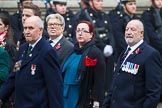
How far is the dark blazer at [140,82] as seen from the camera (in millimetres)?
7277

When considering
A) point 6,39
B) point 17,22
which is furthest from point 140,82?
point 17,22

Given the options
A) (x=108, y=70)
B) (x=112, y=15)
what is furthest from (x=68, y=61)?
(x=112, y=15)

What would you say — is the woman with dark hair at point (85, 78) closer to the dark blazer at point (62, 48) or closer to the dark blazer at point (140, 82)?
the dark blazer at point (62, 48)

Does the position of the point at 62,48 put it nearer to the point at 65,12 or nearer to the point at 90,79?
the point at 90,79

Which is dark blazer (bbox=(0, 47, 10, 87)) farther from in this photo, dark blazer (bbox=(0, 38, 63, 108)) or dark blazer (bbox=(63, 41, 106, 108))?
dark blazer (bbox=(63, 41, 106, 108))

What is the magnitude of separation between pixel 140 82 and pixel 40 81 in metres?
1.22

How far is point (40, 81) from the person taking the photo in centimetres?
706

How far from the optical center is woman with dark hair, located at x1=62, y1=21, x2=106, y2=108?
8578mm

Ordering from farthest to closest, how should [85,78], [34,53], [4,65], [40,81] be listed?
[85,78] → [4,65] → [34,53] → [40,81]

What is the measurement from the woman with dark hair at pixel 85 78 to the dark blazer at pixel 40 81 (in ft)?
4.91

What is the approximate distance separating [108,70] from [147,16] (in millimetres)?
1450

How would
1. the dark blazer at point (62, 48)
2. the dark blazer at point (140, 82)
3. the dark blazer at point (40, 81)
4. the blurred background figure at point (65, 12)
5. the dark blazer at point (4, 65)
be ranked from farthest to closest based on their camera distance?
1. the blurred background figure at point (65, 12)
2. the dark blazer at point (62, 48)
3. the dark blazer at point (4, 65)
4. the dark blazer at point (140, 82)
5. the dark blazer at point (40, 81)

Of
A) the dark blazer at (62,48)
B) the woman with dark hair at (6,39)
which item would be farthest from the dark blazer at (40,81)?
the dark blazer at (62,48)

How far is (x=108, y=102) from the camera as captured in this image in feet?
25.6
